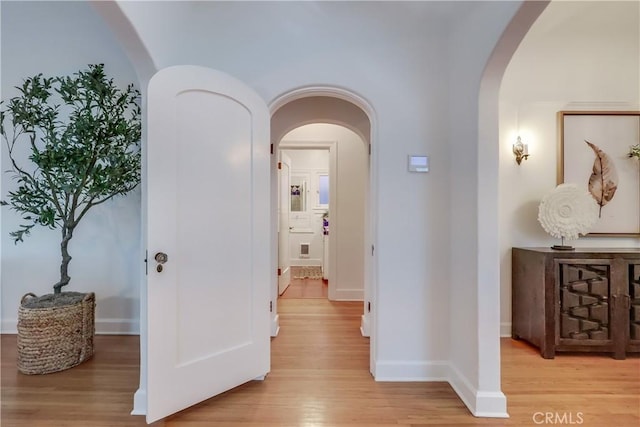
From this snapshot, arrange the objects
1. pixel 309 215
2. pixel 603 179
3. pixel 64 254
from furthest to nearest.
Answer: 1. pixel 309 215
2. pixel 603 179
3. pixel 64 254

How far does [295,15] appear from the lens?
2027 mm

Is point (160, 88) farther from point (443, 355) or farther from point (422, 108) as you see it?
point (443, 355)

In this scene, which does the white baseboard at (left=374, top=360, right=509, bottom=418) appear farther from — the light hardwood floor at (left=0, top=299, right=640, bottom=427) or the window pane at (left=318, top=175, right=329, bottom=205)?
the window pane at (left=318, top=175, right=329, bottom=205)

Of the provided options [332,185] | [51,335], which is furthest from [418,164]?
[51,335]

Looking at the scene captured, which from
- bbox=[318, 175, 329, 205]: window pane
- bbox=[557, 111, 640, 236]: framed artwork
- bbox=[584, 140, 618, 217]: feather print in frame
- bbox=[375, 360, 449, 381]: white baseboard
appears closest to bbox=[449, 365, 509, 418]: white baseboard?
bbox=[375, 360, 449, 381]: white baseboard

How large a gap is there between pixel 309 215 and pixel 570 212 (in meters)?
4.76

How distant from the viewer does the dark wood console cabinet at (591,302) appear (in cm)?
231

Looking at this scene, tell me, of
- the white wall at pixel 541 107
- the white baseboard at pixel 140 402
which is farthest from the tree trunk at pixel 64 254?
the white wall at pixel 541 107

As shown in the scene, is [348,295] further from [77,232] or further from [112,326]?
[77,232]

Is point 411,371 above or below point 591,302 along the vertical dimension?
below

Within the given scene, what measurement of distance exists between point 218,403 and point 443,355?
1.52 metres

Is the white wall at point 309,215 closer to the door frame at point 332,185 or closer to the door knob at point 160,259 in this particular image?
the door frame at point 332,185

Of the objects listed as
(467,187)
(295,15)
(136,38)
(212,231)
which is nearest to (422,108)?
(467,187)

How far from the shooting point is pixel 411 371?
2027mm
